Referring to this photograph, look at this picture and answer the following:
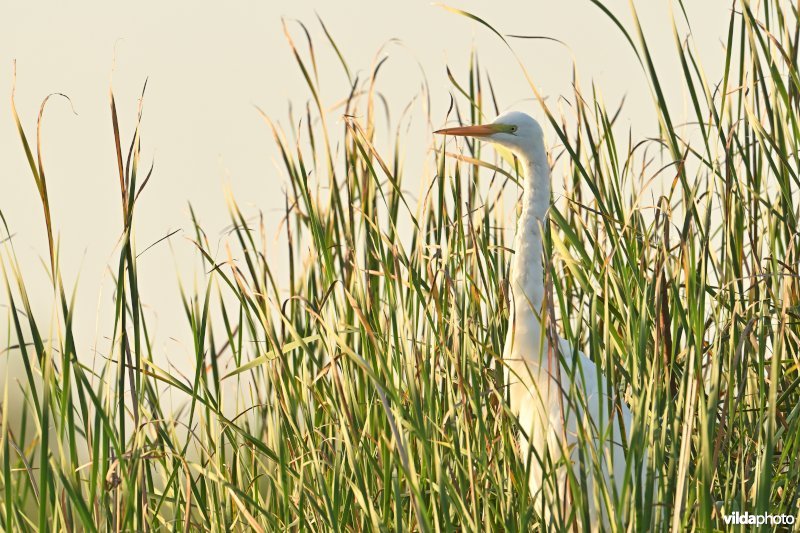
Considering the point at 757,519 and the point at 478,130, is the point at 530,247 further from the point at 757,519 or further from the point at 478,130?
the point at 757,519

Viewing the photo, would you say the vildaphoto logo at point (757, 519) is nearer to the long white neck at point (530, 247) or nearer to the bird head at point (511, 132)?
the long white neck at point (530, 247)

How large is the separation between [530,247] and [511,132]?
12.9 inches

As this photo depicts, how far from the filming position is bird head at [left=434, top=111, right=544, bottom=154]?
7.81 ft

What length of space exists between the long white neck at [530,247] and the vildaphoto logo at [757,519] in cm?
68

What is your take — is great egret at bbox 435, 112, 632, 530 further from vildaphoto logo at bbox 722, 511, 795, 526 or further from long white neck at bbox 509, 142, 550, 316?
vildaphoto logo at bbox 722, 511, 795, 526

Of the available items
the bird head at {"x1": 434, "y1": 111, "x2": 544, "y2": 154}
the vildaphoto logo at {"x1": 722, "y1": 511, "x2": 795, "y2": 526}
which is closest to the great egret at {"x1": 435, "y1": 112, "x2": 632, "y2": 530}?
the bird head at {"x1": 434, "y1": 111, "x2": 544, "y2": 154}

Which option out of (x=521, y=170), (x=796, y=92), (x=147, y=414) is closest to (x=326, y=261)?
(x=147, y=414)

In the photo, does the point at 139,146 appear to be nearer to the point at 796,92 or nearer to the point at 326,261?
the point at 326,261

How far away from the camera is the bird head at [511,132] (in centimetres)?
238

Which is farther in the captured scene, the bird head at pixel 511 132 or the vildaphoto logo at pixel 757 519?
the bird head at pixel 511 132

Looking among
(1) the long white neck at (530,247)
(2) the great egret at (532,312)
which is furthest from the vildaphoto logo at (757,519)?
(1) the long white neck at (530,247)

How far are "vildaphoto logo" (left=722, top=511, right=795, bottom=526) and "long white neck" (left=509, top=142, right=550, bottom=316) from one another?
2.24ft

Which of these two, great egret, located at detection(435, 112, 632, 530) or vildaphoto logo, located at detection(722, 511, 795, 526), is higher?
great egret, located at detection(435, 112, 632, 530)

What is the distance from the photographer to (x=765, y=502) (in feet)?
4.64
